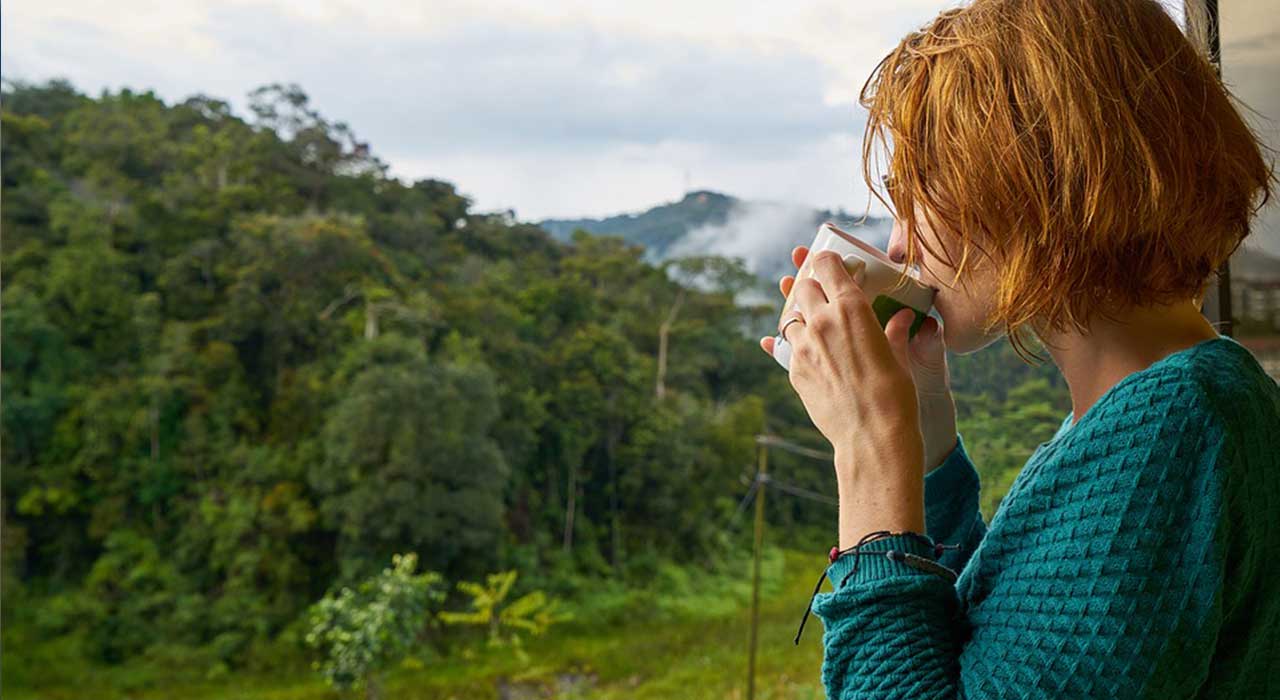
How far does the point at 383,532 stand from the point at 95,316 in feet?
3.98

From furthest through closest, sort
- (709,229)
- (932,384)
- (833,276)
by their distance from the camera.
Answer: (709,229), (932,384), (833,276)

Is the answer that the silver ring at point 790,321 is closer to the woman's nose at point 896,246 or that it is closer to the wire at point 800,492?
the woman's nose at point 896,246

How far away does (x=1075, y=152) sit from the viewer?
389 millimetres

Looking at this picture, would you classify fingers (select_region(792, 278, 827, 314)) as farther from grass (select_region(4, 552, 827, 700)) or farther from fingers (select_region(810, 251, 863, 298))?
grass (select_region(4, 552, 827, 700))

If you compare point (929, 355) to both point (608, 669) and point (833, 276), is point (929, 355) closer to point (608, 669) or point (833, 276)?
point (833, 276)

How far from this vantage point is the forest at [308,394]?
11.0 feet

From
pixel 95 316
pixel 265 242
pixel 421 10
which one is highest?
pixel 421 10

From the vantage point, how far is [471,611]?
3562 millimetres

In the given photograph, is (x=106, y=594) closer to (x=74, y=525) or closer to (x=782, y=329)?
(x=74, y=525)

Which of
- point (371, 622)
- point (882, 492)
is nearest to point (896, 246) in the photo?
point (882, 492)

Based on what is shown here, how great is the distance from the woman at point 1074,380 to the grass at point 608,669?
2.90m

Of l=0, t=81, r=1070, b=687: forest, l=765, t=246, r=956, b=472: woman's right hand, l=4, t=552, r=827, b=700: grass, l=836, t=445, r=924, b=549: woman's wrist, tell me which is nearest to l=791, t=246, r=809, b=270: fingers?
l=765, t=246, r=956, b=472: woman's right hand

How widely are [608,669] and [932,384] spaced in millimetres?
3230

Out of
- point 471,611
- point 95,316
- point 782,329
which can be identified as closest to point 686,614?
point 471,611
